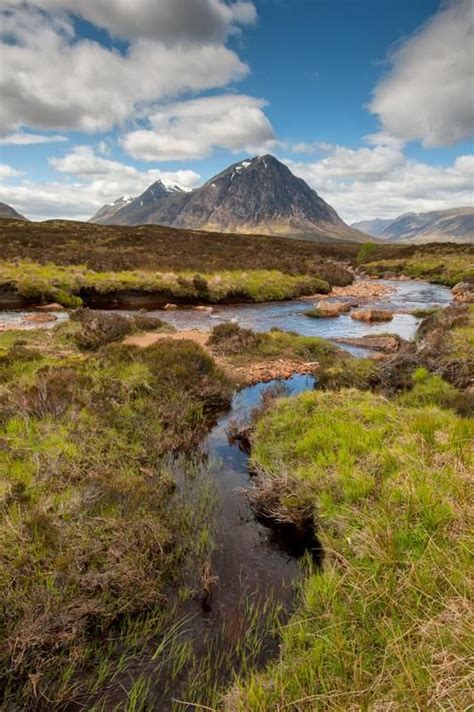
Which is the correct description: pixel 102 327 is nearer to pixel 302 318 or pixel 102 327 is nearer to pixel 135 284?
pixel 302 318

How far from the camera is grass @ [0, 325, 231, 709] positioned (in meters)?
4.20

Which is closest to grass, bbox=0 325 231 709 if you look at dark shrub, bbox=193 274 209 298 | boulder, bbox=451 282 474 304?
dark shrub, bbox=193 274 209 298

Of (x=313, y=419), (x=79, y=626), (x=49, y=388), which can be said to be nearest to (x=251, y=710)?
(x=79, y=626)

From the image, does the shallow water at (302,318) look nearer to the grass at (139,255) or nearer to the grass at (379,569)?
the grass at (139,255)

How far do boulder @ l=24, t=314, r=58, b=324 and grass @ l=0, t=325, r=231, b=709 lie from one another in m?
Answer: 11.0

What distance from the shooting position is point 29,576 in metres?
4.60

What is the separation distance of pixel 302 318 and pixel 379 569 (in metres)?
21.8

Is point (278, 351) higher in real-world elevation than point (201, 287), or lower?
lower

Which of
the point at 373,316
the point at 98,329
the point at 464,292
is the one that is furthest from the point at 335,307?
the point at 98,329

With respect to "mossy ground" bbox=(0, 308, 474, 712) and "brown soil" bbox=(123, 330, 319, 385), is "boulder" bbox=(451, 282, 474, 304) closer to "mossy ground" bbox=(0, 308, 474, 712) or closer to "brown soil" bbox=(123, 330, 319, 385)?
"brown soil" bbox=(123, 330, 319, 385)

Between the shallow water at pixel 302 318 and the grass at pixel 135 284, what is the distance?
2.23 meters

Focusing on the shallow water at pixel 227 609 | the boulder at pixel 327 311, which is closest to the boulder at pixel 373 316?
the boulder at pixel 327 311

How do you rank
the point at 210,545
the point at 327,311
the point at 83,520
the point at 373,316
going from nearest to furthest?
1. the point at 83,520
2. the point at 210,545
3. the point at 373,316
4. the point at 327,311

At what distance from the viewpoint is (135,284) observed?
30.8 m
